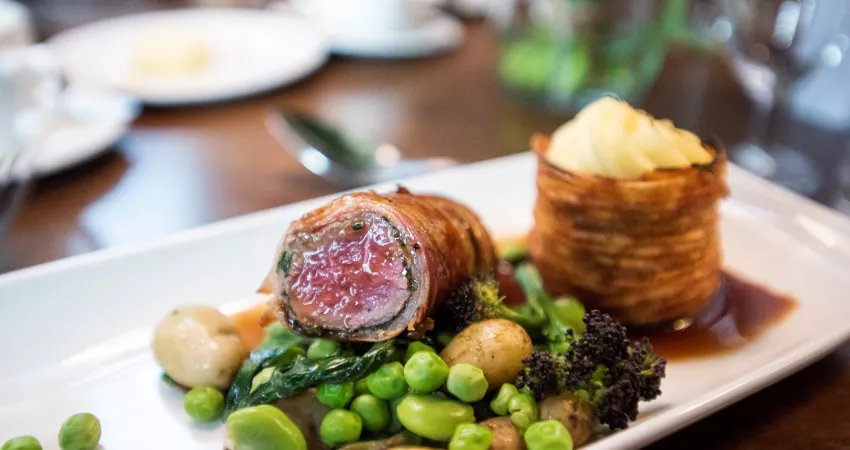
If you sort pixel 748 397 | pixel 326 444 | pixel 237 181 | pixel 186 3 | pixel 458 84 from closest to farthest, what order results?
1. pixel 326 444
2. pixel 748 397
3. pixel 237 181
4. pixel 458 84
5. pixel 186 3

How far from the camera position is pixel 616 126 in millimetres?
2152

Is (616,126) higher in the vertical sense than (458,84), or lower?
higher

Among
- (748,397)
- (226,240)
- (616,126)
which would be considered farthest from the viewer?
(226,240)

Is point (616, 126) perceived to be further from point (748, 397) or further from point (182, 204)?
point (182, 204)

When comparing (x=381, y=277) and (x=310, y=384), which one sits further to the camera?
(x=381, y=277)

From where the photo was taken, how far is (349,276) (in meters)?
1.95

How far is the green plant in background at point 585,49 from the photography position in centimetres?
358

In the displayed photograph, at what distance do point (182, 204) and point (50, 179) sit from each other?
1.96 feet

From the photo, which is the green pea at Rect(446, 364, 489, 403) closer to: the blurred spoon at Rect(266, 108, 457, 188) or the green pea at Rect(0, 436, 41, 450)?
the green pea at Rect(0, 436, 41, 450)

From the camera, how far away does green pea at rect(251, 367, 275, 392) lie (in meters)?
1.81

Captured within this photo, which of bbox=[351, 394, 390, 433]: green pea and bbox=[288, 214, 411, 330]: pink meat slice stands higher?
bbox=[288, 214, 411, 330]: pink meat slice

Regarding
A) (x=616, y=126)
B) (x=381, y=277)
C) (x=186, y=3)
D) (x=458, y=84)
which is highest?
(x=616, y=126)

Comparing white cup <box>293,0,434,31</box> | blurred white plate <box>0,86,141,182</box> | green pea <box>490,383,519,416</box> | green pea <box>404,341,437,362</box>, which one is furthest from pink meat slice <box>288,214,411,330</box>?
white cup <box>293,0,434,31</box>

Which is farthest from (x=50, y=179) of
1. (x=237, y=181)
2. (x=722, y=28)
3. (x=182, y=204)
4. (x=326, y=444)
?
(x=722, y=28)
